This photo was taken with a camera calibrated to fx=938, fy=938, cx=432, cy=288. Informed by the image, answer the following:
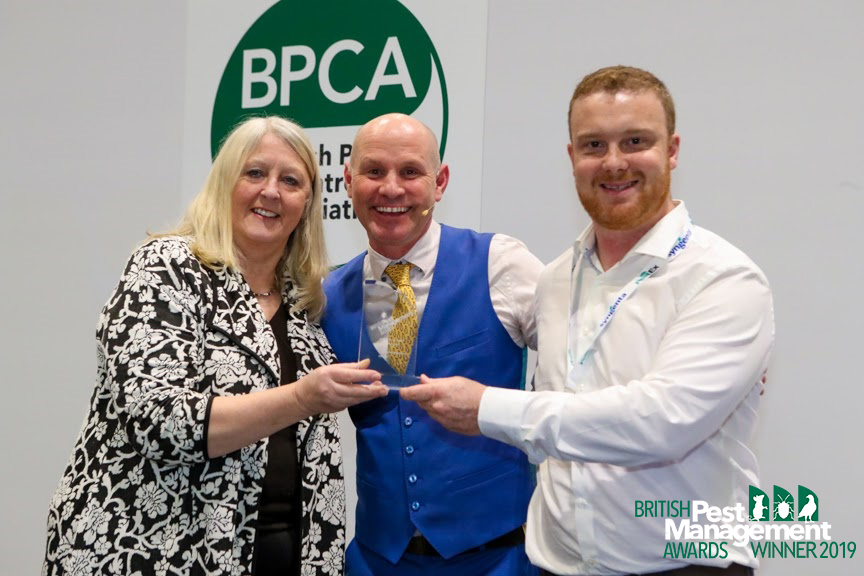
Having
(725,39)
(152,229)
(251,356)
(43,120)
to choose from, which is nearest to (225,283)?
(251,356)

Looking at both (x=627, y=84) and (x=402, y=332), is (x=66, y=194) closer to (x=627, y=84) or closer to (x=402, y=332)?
(x=402, y=332)

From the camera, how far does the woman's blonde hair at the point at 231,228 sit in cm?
228

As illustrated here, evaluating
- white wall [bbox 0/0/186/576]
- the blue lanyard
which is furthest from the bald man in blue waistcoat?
white wall [bbox 0/0/186/576]

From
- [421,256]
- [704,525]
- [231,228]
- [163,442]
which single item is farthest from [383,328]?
[704,525]

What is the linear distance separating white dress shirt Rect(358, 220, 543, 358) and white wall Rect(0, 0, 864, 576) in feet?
2.87

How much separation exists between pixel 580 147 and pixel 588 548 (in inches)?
32.5

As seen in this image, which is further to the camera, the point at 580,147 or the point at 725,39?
the point at 725,39

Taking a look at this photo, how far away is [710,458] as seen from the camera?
1.84m

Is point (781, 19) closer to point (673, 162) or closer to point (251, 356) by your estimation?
point (673, 162)

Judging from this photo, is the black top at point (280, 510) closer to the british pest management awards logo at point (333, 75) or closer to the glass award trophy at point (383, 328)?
the glass award trophy at point (383, 328)

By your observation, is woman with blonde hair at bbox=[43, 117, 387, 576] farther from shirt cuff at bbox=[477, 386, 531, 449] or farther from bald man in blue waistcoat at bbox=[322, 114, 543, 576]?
shirt cuff at bbox=[477, 386, 531, 449]

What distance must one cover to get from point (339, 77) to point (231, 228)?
1503mm

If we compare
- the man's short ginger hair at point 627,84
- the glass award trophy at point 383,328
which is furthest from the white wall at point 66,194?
the man's short ginger hair at point 627,84

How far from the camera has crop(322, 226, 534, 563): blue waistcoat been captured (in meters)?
2.24
